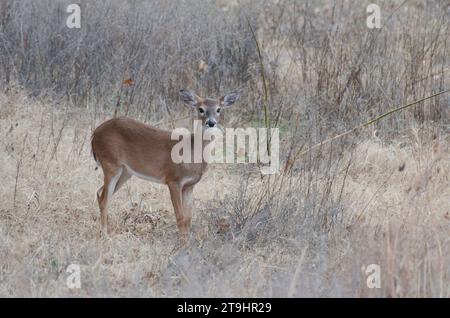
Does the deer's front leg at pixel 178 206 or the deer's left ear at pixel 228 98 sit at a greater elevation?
the deer's left ear at pixel 228 98

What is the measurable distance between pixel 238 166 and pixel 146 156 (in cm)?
154

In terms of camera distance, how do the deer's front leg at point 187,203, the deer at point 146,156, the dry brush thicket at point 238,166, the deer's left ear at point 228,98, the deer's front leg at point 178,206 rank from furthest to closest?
the deer's left ear at point 228,98 < the deer at point 146,156 < the deer's front leg at point 187,203 < the deer's front leg at point 178,206 < the dry brush thicket at point 238,166

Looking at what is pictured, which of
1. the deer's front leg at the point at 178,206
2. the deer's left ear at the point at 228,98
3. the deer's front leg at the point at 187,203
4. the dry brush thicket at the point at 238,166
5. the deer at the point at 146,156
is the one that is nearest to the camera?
the dry brush thicket at the point at 238,166

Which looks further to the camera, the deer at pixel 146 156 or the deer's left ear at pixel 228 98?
the deer's left ear at pixel 228 98

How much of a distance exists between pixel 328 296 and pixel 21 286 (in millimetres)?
1905

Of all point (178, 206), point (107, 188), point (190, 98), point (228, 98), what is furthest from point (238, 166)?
point (107, 188)

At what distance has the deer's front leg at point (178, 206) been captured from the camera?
7.38 metres

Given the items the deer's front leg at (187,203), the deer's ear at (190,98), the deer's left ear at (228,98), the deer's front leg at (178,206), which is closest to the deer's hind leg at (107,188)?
the deer's front leg at (178,206)

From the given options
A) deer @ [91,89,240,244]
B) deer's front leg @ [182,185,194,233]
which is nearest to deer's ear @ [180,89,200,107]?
deer @ [91,89,240,244]

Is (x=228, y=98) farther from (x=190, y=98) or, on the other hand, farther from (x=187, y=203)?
(x=187, y=203)

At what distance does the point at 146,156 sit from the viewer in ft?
25.3

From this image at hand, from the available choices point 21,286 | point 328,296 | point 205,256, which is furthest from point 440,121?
point 21,286

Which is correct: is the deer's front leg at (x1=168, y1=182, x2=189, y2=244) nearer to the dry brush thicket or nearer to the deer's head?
the dry brush thicket

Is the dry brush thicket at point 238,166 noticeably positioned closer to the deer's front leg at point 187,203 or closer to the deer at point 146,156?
the deer's front leg at point 187,203
